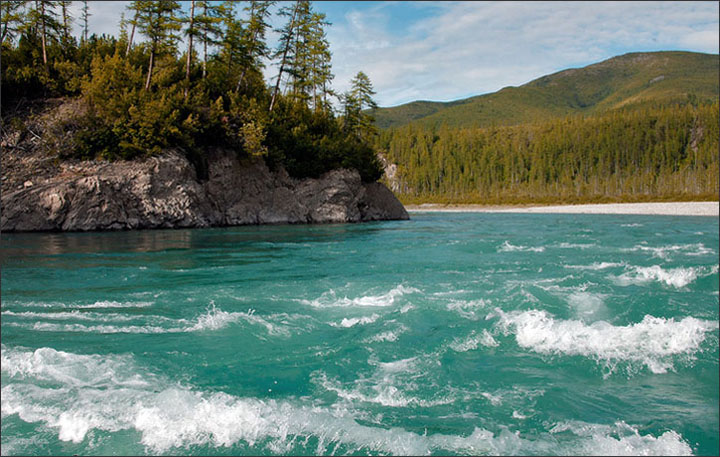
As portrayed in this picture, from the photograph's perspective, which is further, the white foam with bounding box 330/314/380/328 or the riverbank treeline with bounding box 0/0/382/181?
the riverbank treeline with bounding box 0/0/382/181

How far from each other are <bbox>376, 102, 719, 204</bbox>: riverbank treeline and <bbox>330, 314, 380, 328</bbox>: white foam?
99.9 m

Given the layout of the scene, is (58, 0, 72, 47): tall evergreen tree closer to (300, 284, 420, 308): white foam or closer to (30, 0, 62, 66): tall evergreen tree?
(30, 0, 62, 66): tall evergreen tree

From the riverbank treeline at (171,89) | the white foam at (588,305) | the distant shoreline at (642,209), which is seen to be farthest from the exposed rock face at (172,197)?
the distant shoreline at (642,209)

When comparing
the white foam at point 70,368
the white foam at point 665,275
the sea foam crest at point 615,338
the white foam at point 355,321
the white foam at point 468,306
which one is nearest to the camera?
the white foam at point 70,368

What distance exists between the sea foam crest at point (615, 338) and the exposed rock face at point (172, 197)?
891 inches

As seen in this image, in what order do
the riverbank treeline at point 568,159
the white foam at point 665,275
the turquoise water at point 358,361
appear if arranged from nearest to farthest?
the turquoise water at point 358,361 < the white foam at point 665,275 < the riverbank treeline at point 568,159

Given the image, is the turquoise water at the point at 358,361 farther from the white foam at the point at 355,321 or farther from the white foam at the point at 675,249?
the white foam at the point at 675,249

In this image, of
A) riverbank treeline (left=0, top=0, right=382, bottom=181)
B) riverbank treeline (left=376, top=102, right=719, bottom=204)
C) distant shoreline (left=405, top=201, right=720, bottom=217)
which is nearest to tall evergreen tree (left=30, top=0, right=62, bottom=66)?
riverbank treeline (left=0, top=0, right=382, bottom=181)

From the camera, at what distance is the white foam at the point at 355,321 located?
28.7 ft

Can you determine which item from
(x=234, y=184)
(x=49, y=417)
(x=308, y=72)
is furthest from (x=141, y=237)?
(x=308, y=72)

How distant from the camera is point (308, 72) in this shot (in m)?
51.8

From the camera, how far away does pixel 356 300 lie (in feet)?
35.0

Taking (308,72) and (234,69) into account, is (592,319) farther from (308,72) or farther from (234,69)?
(308,72)

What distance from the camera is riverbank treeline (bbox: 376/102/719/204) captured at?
115938mm
